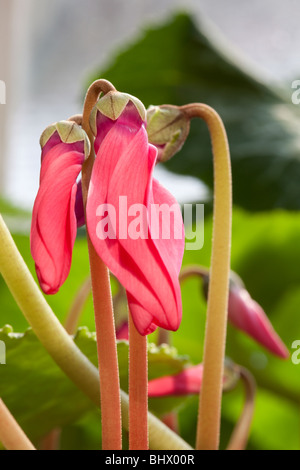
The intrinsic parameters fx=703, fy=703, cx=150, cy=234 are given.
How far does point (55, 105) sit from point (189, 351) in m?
0.40

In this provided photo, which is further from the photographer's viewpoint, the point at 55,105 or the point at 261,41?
the point at 261,41

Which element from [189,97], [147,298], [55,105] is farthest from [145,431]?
[55,105]

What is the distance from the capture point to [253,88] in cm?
77

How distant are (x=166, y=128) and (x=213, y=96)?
49cm

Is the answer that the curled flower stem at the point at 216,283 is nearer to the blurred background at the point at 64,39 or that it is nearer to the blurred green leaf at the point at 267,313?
the blurred green leaf at the point at 267,313

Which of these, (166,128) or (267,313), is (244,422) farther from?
(267,313)

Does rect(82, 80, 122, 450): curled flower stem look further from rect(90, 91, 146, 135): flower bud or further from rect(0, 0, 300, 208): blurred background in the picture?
rect(0, 0, 300, 208): blurred background

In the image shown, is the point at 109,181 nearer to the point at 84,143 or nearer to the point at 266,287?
the point at 84,143

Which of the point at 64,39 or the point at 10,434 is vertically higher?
the point at 64,39

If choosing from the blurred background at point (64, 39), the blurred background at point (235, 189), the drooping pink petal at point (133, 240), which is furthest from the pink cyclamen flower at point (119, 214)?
the blurred background at point (64, 39)

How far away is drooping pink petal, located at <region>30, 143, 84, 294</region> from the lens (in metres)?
0.21

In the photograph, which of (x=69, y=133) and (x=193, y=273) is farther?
A: (x=193, y=273)

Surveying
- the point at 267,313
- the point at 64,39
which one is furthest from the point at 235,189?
the point at 64,39

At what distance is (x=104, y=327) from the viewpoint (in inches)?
9.2
